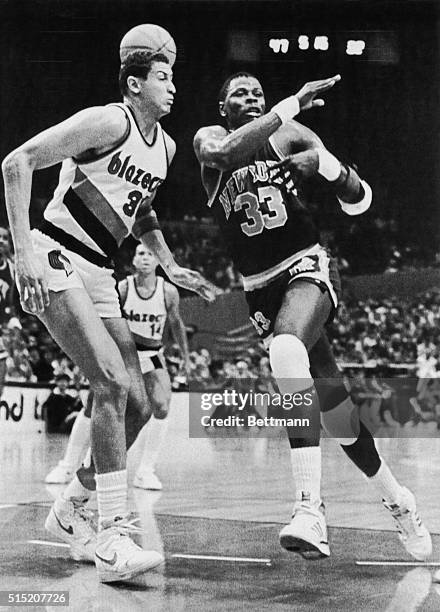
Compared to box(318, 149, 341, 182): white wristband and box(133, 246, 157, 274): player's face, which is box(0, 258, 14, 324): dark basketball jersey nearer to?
box(133, 246, 157, 274): player's face

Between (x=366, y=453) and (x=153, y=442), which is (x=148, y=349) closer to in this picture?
(x=153, y=442)

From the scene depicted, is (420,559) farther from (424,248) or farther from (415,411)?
(424,248)

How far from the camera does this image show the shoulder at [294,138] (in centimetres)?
325

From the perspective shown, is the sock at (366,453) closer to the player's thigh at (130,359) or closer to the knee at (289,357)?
the knee at (289,357)

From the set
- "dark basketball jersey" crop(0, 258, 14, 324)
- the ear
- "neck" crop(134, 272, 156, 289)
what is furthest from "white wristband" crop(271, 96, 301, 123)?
"dark basketball jersey" crop(0, 258, 14, 324)

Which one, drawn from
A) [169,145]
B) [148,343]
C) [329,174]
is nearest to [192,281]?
[169,145]

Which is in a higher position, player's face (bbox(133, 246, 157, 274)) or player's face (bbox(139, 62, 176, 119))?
player's face (bbox(139, 62, 176, 119))

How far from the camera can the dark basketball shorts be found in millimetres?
3148

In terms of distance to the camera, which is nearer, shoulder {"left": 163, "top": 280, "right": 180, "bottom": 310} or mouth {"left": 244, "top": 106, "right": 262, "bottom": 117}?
mouth {"left": 244, "top": 106, "right": 262, "bottom": 117}

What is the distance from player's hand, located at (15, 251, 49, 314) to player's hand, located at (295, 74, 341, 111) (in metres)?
1.20

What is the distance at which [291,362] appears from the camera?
2.91 metres

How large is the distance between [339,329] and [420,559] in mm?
962

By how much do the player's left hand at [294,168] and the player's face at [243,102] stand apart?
222 millimetres

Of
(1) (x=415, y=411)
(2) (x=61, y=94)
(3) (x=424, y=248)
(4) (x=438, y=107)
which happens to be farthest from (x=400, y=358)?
(2) (x=61, y=94)
